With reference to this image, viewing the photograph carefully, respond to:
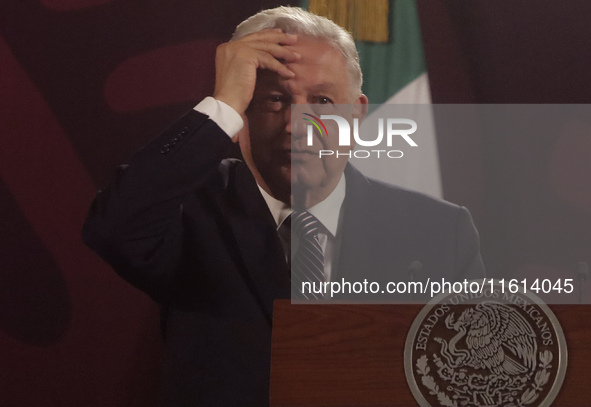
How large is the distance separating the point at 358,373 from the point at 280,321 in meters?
0.17

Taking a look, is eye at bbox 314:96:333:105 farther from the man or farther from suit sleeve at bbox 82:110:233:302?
suit sleeve at bbox 82:110:233:302

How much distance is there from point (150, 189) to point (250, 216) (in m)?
0.42

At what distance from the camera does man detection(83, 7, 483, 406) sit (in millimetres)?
1538

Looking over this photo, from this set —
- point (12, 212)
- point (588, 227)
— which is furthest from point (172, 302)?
point (588, 227)

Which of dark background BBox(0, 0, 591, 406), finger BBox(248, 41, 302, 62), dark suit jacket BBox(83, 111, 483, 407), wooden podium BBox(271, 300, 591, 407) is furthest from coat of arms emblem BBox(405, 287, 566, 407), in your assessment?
finger BBox(248, 41, 302, 62)

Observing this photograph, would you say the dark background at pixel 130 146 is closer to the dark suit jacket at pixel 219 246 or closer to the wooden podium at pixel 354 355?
the dark suit jacket at pixel 219 246

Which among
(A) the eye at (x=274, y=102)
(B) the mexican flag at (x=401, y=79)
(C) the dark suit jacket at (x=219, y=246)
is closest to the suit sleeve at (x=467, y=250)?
(C) the dark suit jacket at (x=219, y=246)

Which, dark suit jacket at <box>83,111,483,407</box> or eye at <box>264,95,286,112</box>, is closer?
dark suit jacket at <box>83,111,483,407</box>

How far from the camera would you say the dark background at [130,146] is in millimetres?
1916

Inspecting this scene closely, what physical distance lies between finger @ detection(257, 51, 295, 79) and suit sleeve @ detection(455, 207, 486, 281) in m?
0.81

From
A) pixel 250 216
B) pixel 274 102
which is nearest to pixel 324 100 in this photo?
pixel 274 102

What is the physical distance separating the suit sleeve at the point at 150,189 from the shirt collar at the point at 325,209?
40 centimetres

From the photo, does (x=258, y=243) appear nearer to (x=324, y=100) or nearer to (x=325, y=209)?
(x=325, y=209)

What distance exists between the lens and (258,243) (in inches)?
70.6
